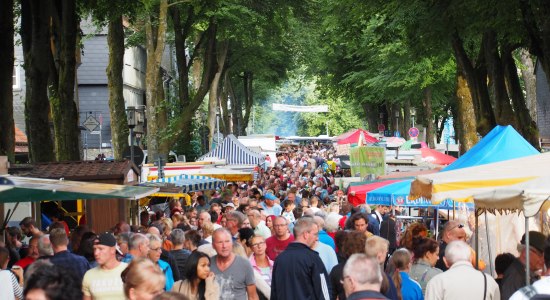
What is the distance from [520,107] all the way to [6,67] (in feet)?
36.5

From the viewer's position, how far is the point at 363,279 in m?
6.48

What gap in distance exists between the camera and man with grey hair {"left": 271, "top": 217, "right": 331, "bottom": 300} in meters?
9.60

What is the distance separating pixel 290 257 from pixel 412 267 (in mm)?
1648

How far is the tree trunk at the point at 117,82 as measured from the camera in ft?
97.1

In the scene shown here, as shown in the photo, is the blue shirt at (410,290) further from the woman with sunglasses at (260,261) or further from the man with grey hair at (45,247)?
the man with grey hair at (45,247)

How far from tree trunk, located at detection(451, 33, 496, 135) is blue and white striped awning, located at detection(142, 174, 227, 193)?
638cm

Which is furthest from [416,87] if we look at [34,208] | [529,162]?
[529,162]

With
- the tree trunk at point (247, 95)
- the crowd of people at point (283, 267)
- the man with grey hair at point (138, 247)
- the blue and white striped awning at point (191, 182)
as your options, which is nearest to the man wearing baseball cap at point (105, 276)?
the crowd of people at point (283, 267)

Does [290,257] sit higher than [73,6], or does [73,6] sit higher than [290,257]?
[73,6]

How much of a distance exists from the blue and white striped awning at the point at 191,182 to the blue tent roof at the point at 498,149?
9.61 metres

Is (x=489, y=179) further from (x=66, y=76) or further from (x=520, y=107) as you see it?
(x=520, y=107)

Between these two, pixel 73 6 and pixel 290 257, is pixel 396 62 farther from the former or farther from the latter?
pixel 290 257

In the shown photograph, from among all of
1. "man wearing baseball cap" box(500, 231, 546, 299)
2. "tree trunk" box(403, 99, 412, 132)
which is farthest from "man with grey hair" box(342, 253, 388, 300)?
"tree trunk" box(403, 99, 412, 132)

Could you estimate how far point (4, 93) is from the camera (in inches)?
736
